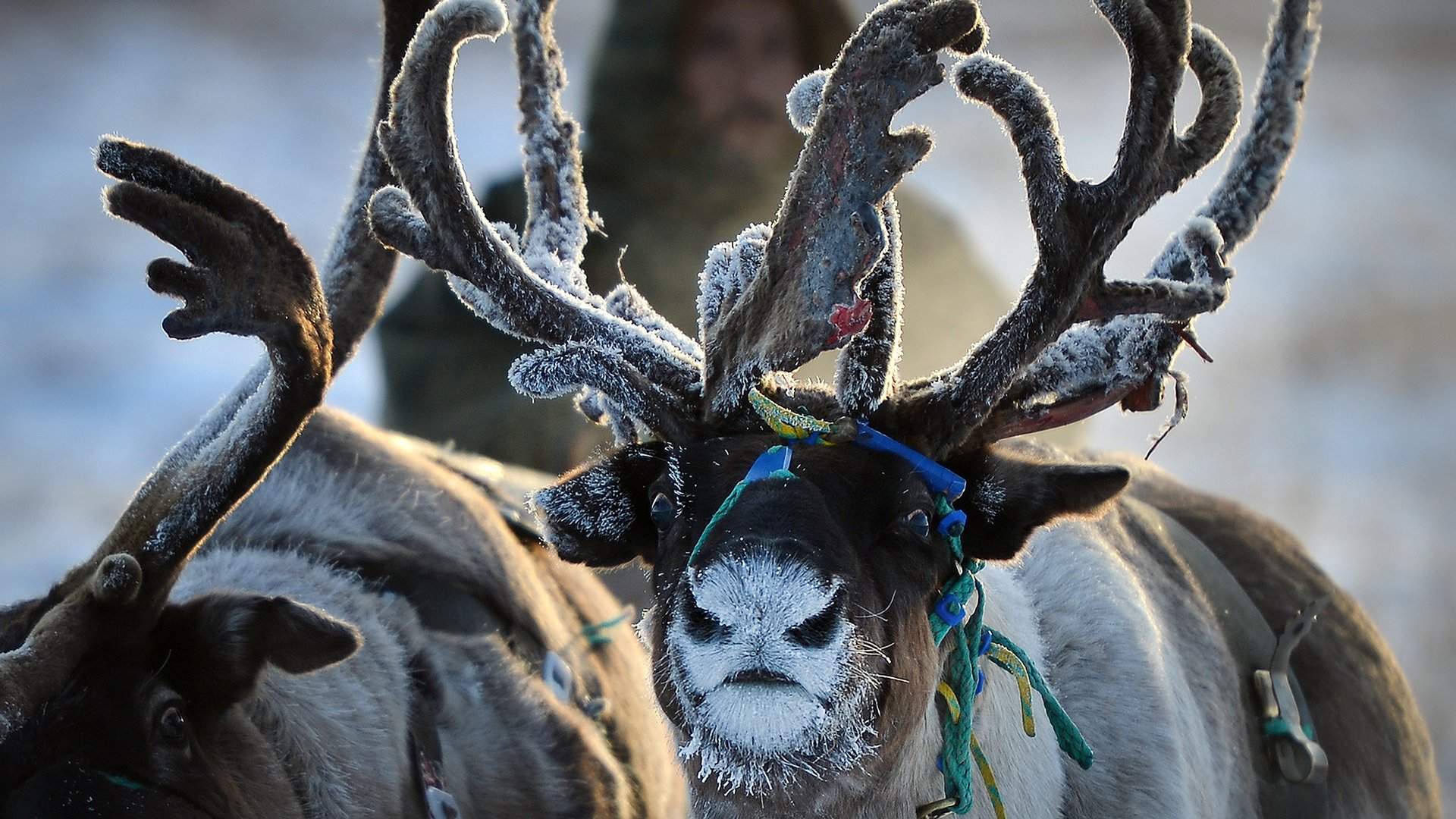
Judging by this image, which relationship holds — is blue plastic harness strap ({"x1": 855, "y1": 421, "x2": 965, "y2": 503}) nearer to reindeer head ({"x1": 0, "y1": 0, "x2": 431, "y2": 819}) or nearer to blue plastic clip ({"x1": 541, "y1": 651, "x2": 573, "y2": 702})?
reindeer head ({"x1": 0, "y1": 0, "x2": 431, "y2": 819})

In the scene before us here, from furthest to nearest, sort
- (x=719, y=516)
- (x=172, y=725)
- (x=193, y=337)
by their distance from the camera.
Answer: (x=193, y=337)
(x=172, y=725)
(x=719, y=516)

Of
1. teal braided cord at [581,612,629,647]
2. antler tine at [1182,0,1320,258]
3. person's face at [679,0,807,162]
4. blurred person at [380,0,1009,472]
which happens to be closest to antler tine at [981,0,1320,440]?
antler tine at [1182,0,1320,258]

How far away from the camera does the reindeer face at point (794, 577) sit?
199 centimetres

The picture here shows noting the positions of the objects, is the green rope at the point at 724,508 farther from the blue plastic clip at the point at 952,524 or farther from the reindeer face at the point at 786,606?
the blue plastic clip at the point at 952,524

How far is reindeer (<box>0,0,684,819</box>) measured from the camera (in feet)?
7.70

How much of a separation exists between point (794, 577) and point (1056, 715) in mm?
719

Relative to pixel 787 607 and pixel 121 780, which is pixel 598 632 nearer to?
pixel 121 780

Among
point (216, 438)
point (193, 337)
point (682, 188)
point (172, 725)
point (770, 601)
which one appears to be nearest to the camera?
point (770, 601)

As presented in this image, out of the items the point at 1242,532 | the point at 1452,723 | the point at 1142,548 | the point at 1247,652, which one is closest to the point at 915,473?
the point at 1142,548

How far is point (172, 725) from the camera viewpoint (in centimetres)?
238

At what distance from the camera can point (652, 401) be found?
241 centimetres

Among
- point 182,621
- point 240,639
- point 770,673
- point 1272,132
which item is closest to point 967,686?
point 770,673

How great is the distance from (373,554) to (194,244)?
37.1 inches

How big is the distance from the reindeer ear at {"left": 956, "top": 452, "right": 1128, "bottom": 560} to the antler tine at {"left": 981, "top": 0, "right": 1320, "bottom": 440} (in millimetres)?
104
